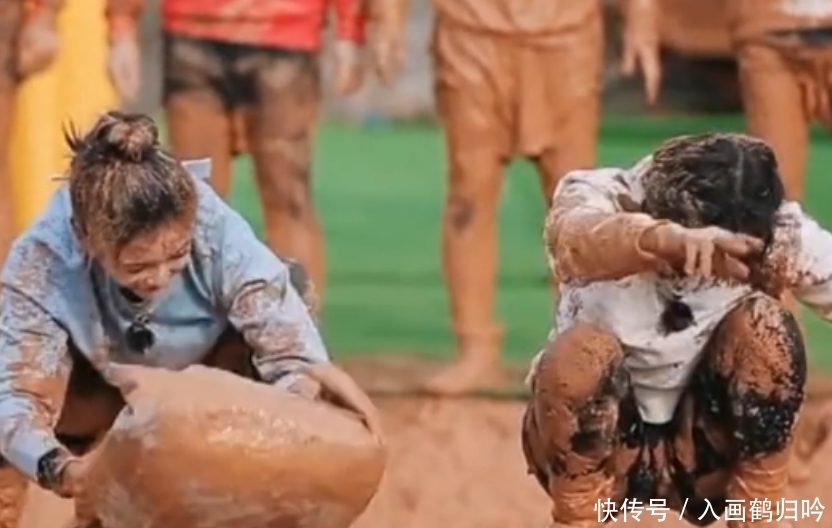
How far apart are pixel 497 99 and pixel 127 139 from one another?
49.0 inches

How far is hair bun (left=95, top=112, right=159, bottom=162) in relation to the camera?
6.24ft

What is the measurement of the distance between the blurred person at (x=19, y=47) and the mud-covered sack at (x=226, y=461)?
4.17ft

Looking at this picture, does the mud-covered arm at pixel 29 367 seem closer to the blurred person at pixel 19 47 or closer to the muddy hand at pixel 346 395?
the muddy hand at pixel 346 395

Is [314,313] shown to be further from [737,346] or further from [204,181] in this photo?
[737,346]

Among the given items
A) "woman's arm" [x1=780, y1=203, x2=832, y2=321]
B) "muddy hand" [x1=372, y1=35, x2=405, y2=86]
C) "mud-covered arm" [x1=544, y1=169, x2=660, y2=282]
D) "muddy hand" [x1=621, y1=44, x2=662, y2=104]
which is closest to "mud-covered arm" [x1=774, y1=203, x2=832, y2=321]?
"woman's arm" [x1=780, y1=203, x2=832, y2=321]

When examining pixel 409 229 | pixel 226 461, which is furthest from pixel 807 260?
pixel 409 229

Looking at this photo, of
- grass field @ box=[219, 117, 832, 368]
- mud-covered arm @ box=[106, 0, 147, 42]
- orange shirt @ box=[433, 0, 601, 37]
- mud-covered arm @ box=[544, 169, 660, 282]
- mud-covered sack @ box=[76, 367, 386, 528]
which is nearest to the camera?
mud-covered sack @ box=[76, 367, 386, 528]

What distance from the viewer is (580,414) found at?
2.05 m

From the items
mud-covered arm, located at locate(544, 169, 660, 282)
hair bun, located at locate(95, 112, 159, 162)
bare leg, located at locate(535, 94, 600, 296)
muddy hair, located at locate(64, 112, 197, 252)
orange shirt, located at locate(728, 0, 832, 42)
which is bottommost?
bare leg, located at locate(535, 94, 600, 296)

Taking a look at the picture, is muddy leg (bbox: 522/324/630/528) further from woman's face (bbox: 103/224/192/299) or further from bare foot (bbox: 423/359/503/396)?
bare foot (bbox: 423/359/503/396)

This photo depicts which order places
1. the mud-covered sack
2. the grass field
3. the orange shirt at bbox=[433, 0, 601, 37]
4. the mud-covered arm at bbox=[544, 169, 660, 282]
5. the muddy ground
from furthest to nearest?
the grass field → the orange shirt at bbox=[433, 0, 601, 37] → the muddy ground → the mud-covered arm at bbox=[544, 169, 660, 282] → the mud-covered sack

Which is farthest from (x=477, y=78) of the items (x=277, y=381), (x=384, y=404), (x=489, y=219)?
(x=277, y=381)

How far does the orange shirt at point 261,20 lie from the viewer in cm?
300

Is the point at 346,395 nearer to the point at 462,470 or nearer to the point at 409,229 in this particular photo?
the point at 462,470
